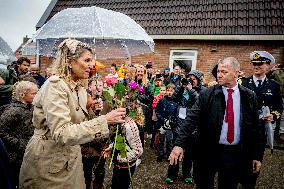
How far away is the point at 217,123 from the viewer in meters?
3.72

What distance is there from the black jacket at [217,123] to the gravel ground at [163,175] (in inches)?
83.8

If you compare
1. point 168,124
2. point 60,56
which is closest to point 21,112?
point 60,56

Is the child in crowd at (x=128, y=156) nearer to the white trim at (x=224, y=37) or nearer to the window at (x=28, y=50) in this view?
the window at (x=28, y=50)

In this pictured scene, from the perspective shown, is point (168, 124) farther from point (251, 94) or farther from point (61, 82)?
point (61, 82)

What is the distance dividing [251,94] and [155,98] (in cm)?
415

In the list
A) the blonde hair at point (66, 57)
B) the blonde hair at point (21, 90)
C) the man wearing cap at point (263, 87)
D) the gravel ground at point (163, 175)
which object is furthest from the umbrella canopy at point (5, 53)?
the man wearing cap at point (263, 87)

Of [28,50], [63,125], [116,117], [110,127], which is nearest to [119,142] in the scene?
[110,127]

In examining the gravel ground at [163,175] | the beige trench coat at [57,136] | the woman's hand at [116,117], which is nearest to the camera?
the beige trench coat at [57,136]

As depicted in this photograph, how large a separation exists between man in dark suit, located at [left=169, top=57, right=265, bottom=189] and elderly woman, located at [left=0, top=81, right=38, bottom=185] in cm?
184

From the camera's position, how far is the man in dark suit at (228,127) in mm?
3719

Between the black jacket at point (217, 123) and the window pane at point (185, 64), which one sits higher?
the window pane at point (185, 64)

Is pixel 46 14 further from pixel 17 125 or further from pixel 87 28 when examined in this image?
pixel 17 125

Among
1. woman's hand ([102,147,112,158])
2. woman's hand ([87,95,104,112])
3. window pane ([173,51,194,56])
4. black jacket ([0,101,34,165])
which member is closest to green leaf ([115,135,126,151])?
woman's hand ([87,95,104,112])

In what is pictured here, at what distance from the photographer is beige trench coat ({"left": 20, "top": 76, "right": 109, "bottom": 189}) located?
2.08 m
